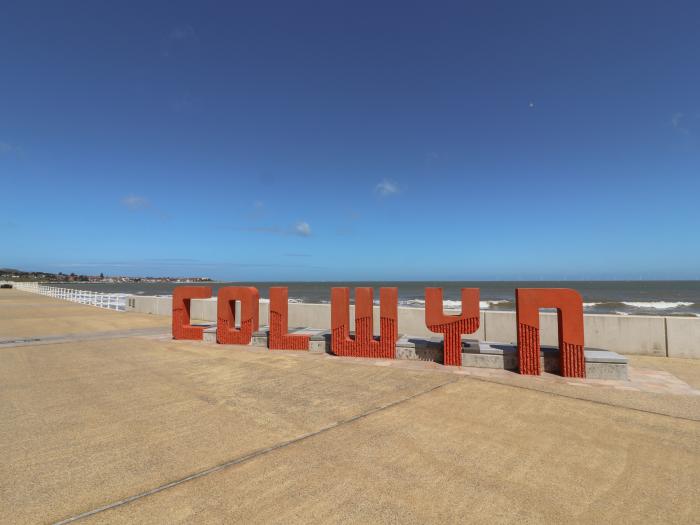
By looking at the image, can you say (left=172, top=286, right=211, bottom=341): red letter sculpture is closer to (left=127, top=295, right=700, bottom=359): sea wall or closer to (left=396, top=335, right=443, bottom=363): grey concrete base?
(left=396, top=335, right=443, bottom=363): grey concrete base

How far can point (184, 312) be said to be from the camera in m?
11.6

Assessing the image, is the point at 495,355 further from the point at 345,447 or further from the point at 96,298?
the point at 96,298

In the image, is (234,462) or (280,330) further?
(280,330)

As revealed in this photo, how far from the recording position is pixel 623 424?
15.4ft

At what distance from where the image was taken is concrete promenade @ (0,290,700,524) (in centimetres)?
293

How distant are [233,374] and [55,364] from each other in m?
4.24

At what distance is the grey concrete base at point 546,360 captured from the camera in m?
6.97

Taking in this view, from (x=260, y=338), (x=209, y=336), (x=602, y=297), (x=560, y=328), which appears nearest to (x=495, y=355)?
(x=560, y=328)

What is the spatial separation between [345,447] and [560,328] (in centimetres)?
551

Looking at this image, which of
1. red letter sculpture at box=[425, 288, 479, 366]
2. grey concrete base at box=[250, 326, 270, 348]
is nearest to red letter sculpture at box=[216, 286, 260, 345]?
grey concrete base at box=[250, 326, 270, 348]

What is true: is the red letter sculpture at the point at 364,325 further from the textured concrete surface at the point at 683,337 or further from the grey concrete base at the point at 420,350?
the textured concrete surface at the point at 683,337

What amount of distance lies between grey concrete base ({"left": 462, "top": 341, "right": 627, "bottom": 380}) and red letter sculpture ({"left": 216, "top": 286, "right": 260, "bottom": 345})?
19.5 feet

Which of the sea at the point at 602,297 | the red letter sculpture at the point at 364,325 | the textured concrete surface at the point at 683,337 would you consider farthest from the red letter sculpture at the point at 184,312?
the sea at the point at 602,297

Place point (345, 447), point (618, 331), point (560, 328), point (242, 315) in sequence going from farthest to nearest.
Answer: point (242, 315) → point (618, 331) → point (560, 328) → point (345, 447)
